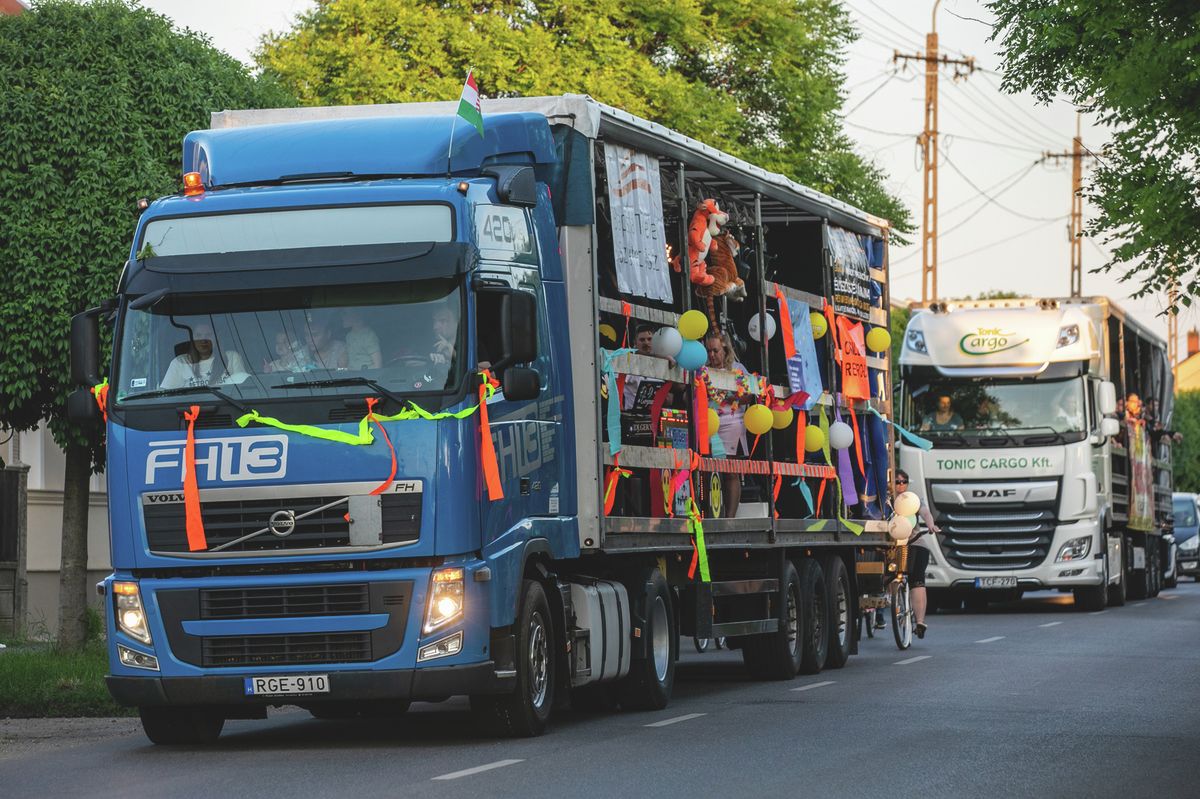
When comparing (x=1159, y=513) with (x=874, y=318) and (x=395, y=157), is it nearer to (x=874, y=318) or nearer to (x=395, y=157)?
(x=874, y=318)

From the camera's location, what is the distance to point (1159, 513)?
38750 mm

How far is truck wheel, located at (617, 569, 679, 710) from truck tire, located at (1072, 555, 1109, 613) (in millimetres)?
16867

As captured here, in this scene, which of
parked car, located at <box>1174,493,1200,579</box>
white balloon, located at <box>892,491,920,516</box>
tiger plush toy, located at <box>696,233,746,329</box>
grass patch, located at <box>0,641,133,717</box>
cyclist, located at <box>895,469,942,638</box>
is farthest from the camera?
parked car, located at <box>1174,493,1200,579</box>

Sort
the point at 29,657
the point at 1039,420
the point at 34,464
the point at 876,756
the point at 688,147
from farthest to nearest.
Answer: the point at 1039,420, the point at 34,464, the point at 29,657, the point at 688,147, the point at 876,756

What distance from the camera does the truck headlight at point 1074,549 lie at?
3041 centimetres

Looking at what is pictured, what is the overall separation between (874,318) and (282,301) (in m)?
9.93

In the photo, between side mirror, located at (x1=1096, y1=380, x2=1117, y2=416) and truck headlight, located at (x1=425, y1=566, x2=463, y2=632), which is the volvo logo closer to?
truck headlight, located at (x1=425, y1=566, x2=463, y2=632)

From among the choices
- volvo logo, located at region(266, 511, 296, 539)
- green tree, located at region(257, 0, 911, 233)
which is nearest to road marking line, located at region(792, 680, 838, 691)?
volvo logo, located at region(266, 511, 296, 539)

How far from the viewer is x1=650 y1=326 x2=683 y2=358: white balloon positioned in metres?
15.4

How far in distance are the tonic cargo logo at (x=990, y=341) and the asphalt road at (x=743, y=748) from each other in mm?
11170

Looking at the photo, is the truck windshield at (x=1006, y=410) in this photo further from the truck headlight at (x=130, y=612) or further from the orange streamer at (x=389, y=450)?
the truck headlight at (x=130, y=612)

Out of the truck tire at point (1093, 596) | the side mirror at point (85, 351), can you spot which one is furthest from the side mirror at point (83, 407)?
the truck tire at point (1093, 596)

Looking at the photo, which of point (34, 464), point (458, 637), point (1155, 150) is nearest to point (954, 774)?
point (458, 637)

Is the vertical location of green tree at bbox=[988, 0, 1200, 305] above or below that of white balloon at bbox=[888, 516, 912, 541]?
above
